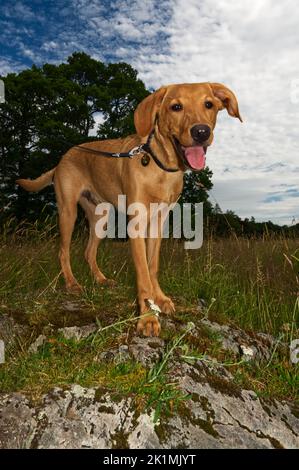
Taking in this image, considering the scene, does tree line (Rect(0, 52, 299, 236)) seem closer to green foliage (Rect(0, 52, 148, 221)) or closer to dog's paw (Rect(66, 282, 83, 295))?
green foliage (Rect(0, 52, 148, 221))

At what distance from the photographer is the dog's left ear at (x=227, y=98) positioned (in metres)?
4.07

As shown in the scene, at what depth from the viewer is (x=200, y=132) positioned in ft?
11.2

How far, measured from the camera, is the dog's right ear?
3.70 meters

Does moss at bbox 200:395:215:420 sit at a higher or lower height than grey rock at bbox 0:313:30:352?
lower

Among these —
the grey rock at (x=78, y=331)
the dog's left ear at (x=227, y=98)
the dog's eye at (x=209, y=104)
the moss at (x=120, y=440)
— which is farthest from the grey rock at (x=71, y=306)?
the dog's left ear at (x=227, y=98)

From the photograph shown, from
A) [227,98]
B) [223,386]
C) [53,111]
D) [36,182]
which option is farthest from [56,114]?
[223,386]

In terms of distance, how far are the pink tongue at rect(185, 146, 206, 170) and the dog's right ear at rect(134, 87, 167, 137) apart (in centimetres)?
41

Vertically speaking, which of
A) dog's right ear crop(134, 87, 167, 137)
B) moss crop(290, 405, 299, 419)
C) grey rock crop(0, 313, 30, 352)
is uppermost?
dog's right ear crop(134, 87, 167, 137)

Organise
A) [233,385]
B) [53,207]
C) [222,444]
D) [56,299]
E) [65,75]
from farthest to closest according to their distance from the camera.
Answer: [65,75]
[53,207]
[56,299]
[233,385]
[222,444]

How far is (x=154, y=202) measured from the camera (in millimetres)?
4059

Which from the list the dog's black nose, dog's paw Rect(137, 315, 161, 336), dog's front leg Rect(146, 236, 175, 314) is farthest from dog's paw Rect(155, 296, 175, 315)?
the dog's black nose

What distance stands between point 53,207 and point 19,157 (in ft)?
10.6
